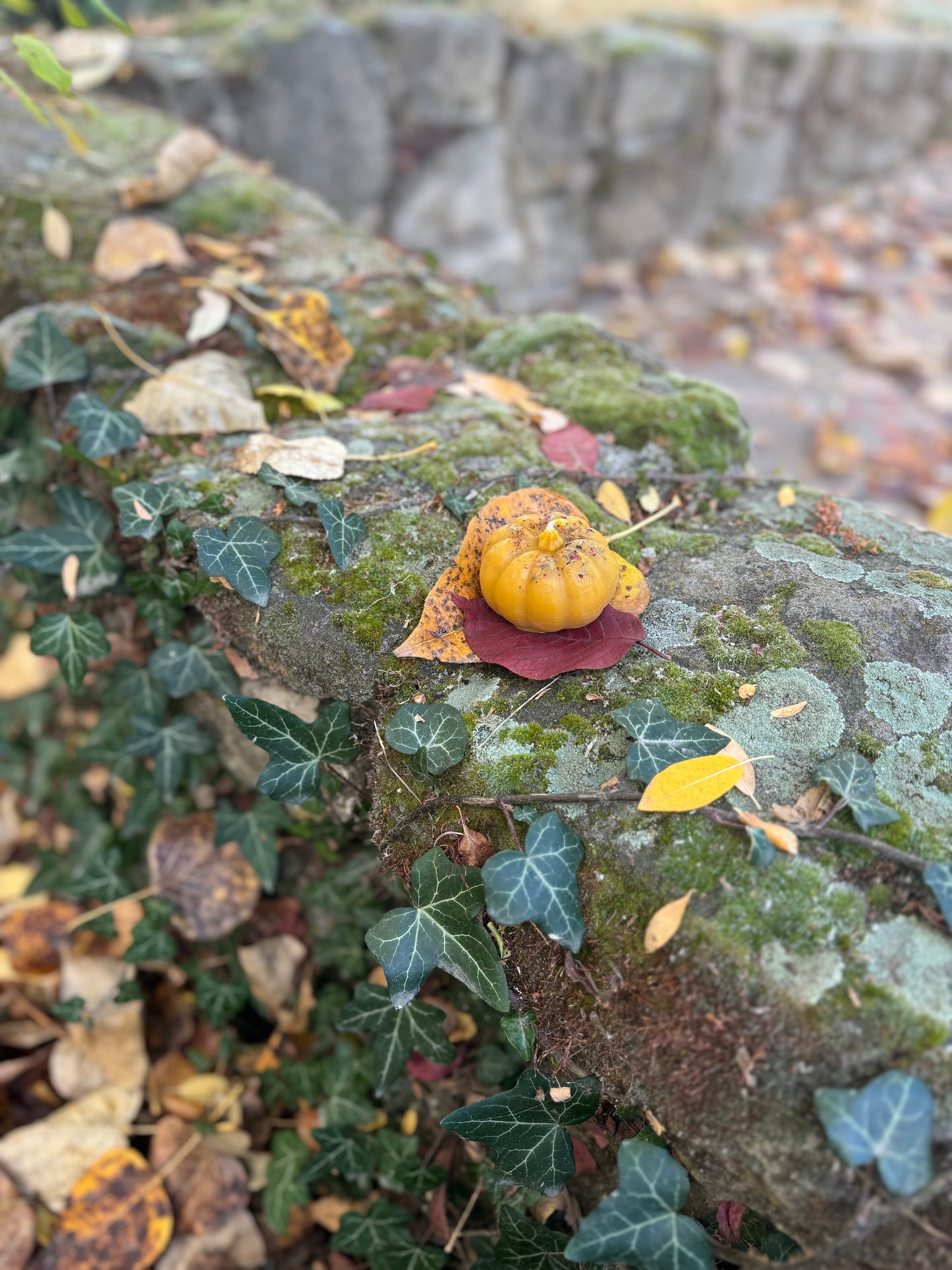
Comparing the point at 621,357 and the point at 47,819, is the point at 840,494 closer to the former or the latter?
the point at 621,357

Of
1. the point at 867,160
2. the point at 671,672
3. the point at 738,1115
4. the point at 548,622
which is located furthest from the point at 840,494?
the point at 867,160

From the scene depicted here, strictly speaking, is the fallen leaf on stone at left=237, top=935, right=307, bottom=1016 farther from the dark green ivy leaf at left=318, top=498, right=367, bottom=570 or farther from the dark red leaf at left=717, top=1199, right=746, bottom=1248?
the dark red leaf at left=717, top=1199, right=746, bottom=1248

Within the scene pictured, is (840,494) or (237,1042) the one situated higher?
(840,494)

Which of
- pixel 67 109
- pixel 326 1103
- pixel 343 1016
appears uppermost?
pixel 67 109

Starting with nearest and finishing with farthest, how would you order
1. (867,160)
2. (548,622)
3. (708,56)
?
(548,622)
(708,56)
(867,160)

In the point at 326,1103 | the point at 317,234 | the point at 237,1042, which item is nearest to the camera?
the point at 326,1103

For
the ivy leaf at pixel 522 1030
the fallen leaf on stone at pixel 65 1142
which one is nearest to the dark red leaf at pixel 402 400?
the ivy leaf at pixel 522 1030
